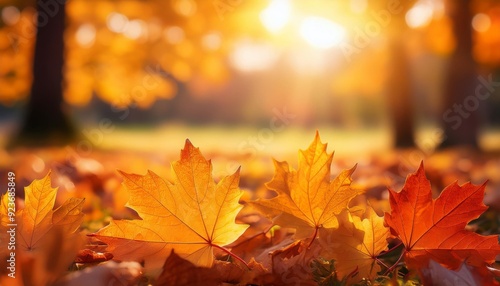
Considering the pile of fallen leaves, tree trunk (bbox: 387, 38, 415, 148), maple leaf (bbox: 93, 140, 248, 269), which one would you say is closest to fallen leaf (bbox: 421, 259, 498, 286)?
the pile of fallen leaves

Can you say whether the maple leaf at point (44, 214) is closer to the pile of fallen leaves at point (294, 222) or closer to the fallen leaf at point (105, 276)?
the pile of fallen leaves at point (294, 222)

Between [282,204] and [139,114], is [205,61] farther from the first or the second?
[139,114]

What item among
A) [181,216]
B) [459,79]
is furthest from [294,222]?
A: [459,79]

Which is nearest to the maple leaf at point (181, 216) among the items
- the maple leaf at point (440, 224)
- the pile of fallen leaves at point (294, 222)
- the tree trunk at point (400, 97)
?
the pile of fallen leaves at point (294, 222)

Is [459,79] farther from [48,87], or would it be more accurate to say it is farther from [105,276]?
[105,276]

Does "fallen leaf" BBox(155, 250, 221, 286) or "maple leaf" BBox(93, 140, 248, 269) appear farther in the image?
"maple leaf" BBox(93, 140, 248, 269)

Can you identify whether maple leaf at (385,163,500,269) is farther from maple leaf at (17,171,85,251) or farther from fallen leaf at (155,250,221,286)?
maple leaf at (17,171,85,251)
